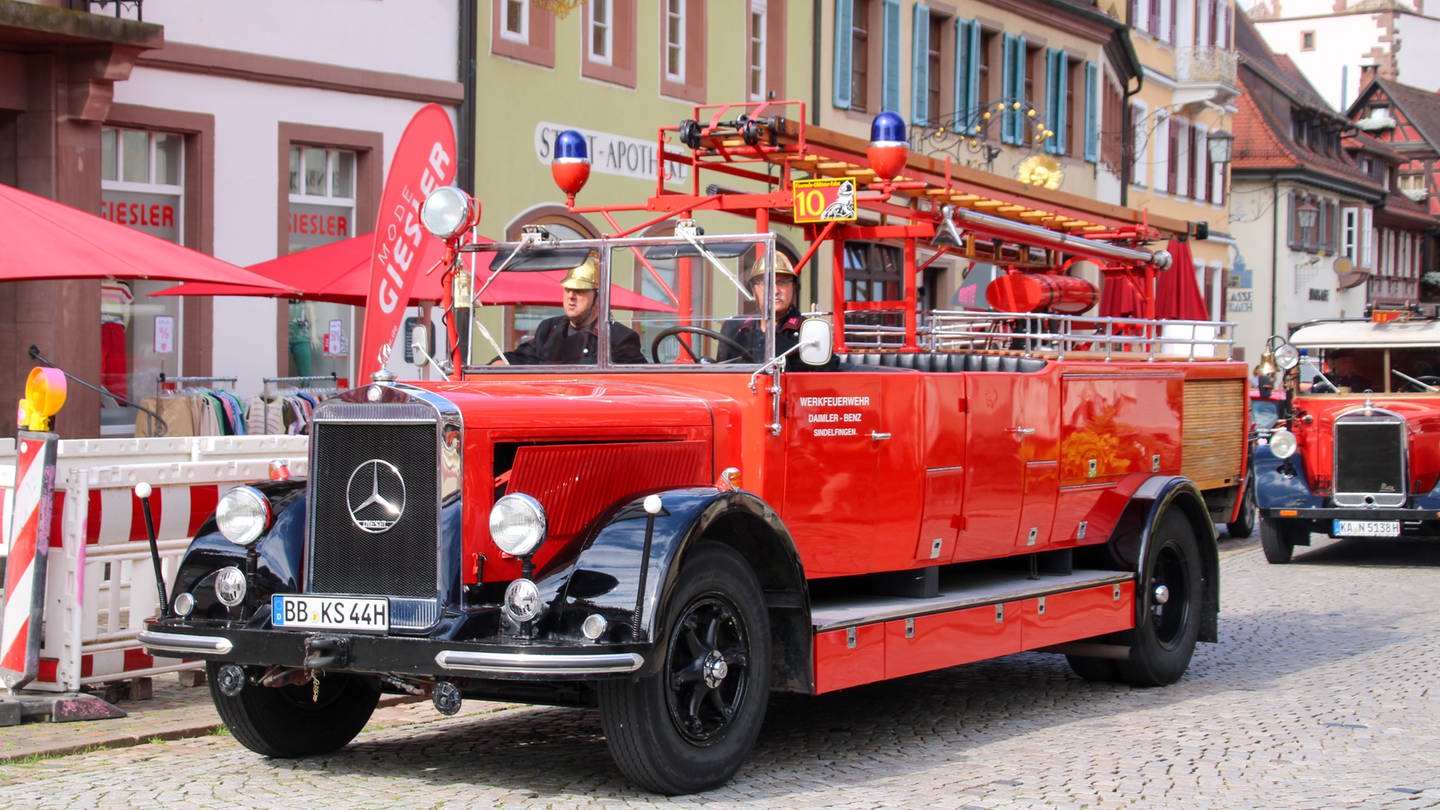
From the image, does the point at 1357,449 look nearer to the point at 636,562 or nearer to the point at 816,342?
the point at 816,342

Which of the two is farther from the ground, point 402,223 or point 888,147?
point 888,147

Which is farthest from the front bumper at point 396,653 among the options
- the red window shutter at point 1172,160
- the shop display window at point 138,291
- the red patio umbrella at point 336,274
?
the red window shutter at point 1172,160

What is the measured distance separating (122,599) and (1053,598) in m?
4.40

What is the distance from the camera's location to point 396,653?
6.80 metres

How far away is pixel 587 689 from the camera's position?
6996mm

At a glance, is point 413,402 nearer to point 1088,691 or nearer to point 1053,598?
point 1053,598

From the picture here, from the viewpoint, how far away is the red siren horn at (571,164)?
976cm

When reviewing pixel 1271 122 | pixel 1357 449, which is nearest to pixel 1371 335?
pixel 1357 449

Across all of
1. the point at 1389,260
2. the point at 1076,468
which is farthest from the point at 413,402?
the point at 1389,260

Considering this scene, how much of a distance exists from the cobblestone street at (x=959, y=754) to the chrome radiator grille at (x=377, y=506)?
76 centimetres

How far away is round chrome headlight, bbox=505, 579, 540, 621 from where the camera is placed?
6715 mm

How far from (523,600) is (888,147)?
3.54 metres

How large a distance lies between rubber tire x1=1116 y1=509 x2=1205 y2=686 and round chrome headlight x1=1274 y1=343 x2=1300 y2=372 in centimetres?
698

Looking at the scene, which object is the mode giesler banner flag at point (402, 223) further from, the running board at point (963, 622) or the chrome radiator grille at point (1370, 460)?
the chrome radiator grille at point (1370, 460)
